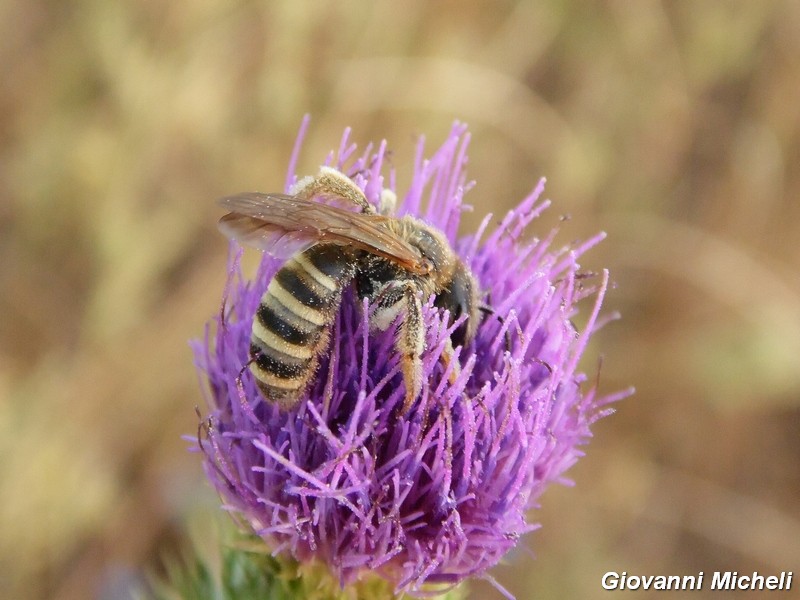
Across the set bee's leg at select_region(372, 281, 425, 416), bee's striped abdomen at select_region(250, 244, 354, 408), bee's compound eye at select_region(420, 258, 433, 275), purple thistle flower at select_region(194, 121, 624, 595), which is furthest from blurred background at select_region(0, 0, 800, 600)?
bee's compound eye at select_region(420, 258, 433, 275)

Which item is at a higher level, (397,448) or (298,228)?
(298,228)

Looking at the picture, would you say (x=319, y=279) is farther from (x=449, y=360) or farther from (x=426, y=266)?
(x=449, y=360)

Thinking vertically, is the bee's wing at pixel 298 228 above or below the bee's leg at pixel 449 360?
above

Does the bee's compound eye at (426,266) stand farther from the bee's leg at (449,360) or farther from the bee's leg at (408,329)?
the bee's leg at (449,360)

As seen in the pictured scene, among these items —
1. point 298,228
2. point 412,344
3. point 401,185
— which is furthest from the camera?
point 401,185

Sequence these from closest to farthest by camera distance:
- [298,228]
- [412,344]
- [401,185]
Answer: [298,228] < [412,344] < [401,185]

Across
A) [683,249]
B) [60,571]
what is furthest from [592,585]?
[60,571]

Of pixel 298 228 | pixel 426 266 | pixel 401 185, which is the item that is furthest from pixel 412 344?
pixel 401 185

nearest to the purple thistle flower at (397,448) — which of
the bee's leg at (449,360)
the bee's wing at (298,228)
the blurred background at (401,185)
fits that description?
the bee's leg at (449,360)

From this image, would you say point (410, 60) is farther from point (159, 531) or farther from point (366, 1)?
point (159, 531)
